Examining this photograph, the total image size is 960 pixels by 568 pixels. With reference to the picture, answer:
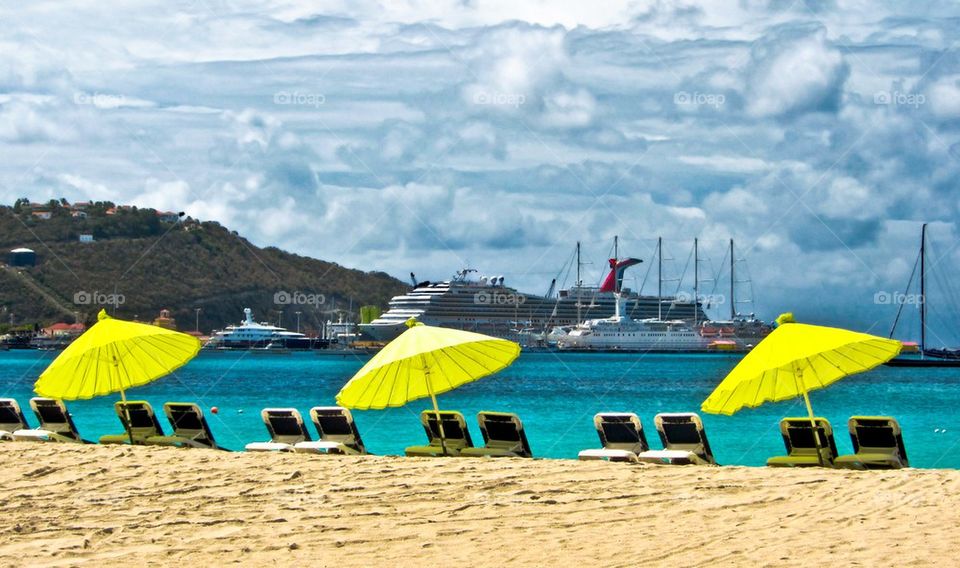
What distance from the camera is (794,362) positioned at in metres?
11.1

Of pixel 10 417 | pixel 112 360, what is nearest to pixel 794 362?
pixel 112 360

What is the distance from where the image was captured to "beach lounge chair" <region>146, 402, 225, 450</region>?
12.7m

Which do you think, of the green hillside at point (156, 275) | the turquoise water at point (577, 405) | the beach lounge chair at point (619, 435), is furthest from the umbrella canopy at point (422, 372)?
the green hillside at point (156, 275)

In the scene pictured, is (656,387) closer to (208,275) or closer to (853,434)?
(853,434)

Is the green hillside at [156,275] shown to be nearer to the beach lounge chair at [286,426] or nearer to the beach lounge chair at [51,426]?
the beach lounge chair at [51,426]

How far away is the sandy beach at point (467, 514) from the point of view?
6.95 metres

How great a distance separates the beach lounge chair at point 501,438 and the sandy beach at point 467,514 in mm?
895

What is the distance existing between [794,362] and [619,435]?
5.42ft

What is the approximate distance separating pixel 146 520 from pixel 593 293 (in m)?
95.2

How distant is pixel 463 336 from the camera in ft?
37.6

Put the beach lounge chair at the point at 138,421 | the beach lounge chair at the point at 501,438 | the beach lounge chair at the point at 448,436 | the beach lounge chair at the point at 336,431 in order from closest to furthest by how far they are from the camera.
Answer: the beach lounge chair at the point at 501,438 → the beach lounge chair at the point at 448,436 → the beach lounge chair at the point at 336,431 → the beach lounge chair at the point at 138,421

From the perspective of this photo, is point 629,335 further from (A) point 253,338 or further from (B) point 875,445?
(B) point 875,445

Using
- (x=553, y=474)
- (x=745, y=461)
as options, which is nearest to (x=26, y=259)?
(x=745, y=461)

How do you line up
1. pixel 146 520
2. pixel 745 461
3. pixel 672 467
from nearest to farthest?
pixel 146 520 → pixel 672 467 → pixel 745 461
